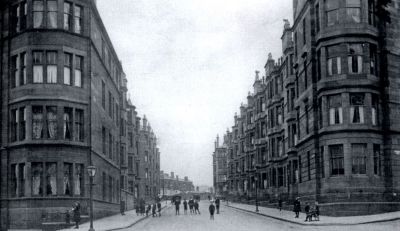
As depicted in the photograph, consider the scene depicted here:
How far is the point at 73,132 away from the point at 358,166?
1823 cm

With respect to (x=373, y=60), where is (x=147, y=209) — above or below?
below

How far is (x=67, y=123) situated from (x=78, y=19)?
694 cm

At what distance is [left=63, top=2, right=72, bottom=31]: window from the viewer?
34844 mm

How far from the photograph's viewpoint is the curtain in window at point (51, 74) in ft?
110

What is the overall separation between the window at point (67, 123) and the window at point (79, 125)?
745 mm

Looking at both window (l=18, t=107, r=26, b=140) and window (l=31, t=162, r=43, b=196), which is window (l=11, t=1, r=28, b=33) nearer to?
window (l=18, t=107, r=26, b=140)

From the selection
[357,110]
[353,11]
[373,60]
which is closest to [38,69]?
[357,110]

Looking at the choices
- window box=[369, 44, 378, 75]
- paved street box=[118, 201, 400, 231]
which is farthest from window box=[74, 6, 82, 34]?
window box=[369, 44, 378, 75]

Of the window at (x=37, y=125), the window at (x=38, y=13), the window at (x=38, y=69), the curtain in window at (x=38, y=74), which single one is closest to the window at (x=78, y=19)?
the window at (x=38, y=13)

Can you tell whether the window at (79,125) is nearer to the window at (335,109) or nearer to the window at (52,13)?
the window at (52,13)

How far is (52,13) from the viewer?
112 ft

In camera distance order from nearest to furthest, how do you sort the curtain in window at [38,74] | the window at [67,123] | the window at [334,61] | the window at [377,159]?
the curtain in window at [38,74] → the window at [67,123] → the window at [377,159] → the window at [334,61]

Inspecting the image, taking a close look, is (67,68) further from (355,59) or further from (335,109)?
(355,59)

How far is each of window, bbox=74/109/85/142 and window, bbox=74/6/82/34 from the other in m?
5.25
